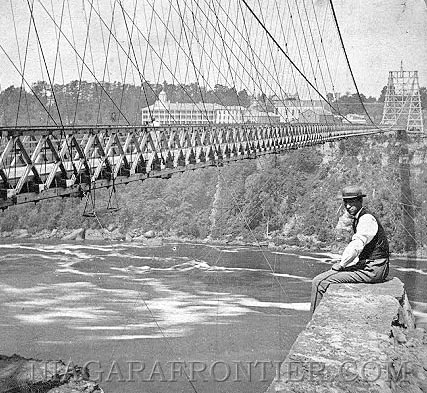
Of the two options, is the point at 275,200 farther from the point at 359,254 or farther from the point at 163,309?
the point at 359,254

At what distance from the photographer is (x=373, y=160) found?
26516 millimetres

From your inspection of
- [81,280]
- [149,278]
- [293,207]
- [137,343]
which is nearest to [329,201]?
[293,207]

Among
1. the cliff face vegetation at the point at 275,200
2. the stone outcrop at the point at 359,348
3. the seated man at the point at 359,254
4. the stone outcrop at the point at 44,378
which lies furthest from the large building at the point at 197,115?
the stone outcrop at the point at 359,348

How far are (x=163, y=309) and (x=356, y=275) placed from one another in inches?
518

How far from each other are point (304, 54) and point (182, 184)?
37.8 ft

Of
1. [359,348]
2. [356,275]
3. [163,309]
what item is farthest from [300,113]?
[359,348]

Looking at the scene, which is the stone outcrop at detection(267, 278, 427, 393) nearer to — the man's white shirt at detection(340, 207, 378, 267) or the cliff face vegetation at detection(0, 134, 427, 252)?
the man's white shirt at detection(340, 207, 378, 267)

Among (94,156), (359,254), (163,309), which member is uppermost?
(94,156)

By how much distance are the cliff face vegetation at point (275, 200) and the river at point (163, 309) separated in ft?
8.06

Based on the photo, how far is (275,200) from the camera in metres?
28.0

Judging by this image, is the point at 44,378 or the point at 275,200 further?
the point at 275,200

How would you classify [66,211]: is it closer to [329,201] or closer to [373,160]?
[329,201]

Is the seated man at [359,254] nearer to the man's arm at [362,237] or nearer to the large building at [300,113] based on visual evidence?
the man's arm at [362,237]

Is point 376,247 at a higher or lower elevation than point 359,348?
higher
